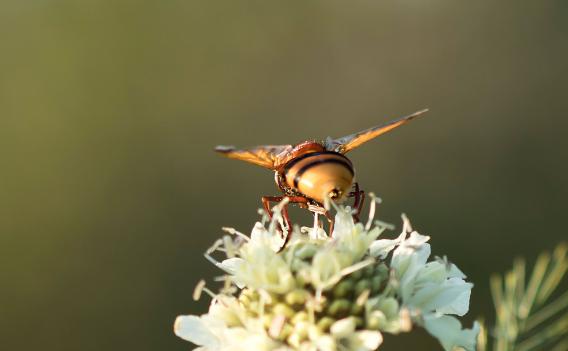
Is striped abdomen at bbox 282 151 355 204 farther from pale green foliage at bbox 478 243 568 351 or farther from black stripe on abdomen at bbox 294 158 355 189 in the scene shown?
pale green foliage at bbox 478 243 568 351

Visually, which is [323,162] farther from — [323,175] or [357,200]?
[357,200]

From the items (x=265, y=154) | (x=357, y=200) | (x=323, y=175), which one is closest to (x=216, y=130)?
(x=357, y=200)

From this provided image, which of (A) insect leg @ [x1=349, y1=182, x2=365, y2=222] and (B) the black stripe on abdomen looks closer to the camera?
(B) the black stripe on abdomen

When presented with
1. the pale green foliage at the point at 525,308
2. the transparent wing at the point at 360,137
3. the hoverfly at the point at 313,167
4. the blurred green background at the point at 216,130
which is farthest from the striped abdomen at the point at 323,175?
the blurred green background at the point at 216,130

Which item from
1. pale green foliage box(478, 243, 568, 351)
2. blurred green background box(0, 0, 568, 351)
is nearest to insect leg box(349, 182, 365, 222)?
pale green foliage box(478, 243, 568, 351)

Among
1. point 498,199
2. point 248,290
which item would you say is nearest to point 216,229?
point 498,199

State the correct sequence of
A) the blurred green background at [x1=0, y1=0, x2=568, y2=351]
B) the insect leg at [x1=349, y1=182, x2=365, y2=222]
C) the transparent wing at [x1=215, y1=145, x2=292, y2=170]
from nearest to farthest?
1. the transparent wing at [x1=215, y1=145, x2=292, y2=170]
2. the insect leg at [x1=349, y1=182, x2=365, y2=222]
3. the blurred green background at [x1=0, y1=0, x2=568, y2=351]

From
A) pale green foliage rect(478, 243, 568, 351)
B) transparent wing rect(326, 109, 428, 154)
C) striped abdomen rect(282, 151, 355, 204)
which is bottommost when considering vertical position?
pale green foliage rect(478, 243, 568, 351)

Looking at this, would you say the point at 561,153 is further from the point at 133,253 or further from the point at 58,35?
the point at 58,35
